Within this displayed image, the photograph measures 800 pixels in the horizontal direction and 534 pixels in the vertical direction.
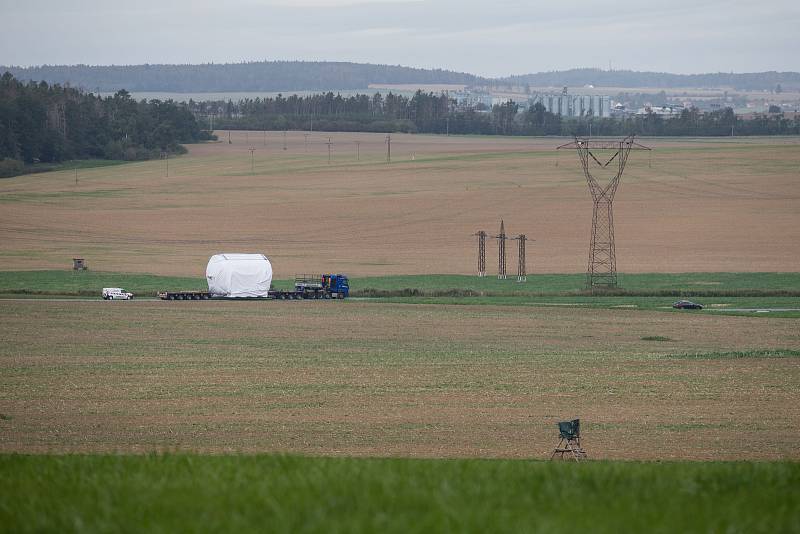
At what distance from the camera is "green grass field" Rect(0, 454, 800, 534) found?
8.09m

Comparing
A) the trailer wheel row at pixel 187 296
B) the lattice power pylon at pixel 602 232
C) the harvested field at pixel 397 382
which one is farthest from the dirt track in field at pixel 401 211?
the harvested field at pixel 397 382

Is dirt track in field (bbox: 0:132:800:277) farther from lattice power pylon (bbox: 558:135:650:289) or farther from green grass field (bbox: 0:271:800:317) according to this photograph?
green grass field (bbox: 0:271:800:317)

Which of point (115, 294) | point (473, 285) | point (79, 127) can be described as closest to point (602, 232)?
point (473, 285)

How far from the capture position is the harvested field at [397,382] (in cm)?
2162

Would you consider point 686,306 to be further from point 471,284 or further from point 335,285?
point 335,285

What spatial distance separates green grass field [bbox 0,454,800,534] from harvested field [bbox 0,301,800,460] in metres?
4.43

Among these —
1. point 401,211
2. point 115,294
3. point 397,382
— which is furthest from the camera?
point 401,211

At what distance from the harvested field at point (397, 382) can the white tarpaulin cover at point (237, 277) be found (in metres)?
8.92

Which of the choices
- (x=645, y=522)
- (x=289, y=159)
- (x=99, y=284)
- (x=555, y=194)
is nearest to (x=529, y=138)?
(x=289, y=159)

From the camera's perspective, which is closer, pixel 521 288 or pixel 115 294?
pixel 115 294

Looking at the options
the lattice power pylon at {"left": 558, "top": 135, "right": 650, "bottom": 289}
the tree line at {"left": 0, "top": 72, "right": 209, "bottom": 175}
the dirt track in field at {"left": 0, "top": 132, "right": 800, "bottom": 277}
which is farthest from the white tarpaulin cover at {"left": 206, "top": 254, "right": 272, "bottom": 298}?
the tree line at {"left": 0, "top": 72, "right": 209, "bottom": 175}

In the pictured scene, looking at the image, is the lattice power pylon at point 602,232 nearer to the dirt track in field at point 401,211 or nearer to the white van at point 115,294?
the dirt track in field at point 401,211

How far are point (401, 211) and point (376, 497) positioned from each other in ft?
315

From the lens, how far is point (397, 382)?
101 feet
